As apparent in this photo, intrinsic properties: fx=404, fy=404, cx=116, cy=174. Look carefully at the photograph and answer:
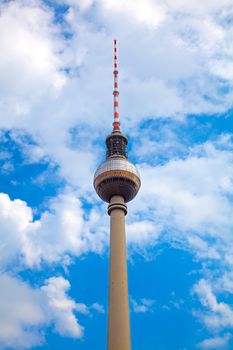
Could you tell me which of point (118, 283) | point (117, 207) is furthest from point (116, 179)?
point (118, 283)

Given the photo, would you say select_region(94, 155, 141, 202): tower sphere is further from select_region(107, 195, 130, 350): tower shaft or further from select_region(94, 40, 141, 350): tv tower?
select_region(107, 195, 130, 350): tower shaft

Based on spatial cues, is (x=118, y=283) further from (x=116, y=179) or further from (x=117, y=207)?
(x=116, y=179)

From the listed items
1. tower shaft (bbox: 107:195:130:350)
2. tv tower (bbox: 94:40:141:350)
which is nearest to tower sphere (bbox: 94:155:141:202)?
tv tower (bbox: 94:40:141:350)

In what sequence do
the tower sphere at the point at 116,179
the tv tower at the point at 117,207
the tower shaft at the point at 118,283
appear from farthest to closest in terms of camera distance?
the tower sphere at the point at 116,179 → the tv tower at the point at 117,207 → the tower shaft at the point at 118,283

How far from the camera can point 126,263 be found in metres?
67.2

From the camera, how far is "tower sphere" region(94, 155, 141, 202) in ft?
242

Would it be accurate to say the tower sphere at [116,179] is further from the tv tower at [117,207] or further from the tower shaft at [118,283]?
the tower shaft at [118,283]

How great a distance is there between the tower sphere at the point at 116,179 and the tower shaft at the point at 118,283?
1.64 meters

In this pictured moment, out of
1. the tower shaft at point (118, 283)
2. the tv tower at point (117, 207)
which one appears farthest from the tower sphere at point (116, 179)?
the tower shaft at point (118, 283)

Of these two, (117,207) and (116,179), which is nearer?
(117,207)

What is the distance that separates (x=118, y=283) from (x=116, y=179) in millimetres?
18996

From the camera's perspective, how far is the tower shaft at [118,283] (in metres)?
59.2

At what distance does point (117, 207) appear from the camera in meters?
72.3

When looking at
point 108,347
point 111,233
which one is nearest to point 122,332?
point 108,347
